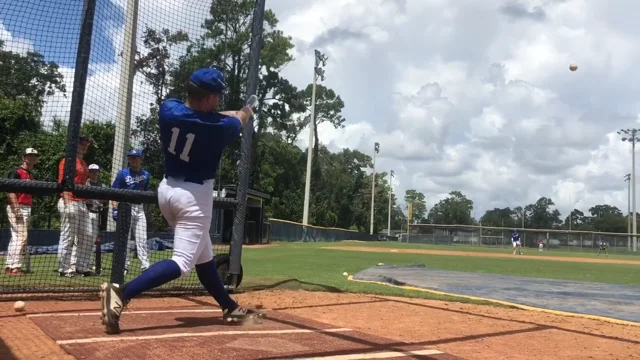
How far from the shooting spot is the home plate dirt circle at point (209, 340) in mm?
3494

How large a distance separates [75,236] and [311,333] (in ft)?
16.3

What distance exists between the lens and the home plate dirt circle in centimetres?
349

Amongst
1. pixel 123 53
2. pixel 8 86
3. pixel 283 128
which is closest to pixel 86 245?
pixel 8 86

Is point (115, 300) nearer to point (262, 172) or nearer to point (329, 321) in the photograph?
point (329, 321)

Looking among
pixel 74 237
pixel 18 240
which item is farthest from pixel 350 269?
pixel 18 240

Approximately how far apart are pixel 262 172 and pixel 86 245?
43687mm

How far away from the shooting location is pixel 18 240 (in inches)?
303

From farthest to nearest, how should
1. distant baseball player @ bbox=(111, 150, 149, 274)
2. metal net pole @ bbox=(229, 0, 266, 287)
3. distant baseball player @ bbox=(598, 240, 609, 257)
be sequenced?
distant baseball player @ bbox=(598, 240, 609, 257) → distant baseball player @ bbox=(111, 150, 149, 274) → metal net pole @ bbox=(229, 0, 266, 287)

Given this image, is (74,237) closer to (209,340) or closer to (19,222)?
(19,222)

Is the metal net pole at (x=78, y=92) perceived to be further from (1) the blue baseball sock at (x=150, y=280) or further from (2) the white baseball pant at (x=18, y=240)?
(2) the white baseball pant at (x=18, y=240)

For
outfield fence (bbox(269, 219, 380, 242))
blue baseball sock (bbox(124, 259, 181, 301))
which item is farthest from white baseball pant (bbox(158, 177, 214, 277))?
outfield fence (bbox(269, 219, 380, 242))

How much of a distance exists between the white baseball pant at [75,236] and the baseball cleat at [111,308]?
13.5ft

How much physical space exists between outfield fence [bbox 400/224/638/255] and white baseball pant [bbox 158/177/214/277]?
54400 mm

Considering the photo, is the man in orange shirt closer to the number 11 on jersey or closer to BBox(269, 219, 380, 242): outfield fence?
the number 11 on jersey
